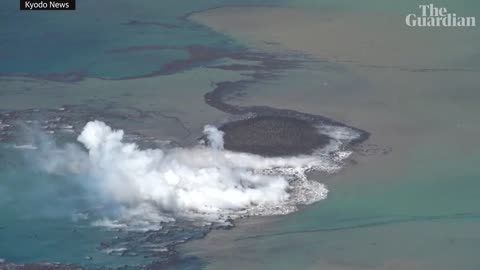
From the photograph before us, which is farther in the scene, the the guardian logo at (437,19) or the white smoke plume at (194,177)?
the the guardian logo at (437,19)

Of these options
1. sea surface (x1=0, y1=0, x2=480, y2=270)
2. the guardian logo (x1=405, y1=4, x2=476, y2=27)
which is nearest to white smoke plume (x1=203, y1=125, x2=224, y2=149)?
sea surface (x1=0, y1=0, x2=480, y2=270)

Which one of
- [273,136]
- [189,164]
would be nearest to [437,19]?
[273,136]

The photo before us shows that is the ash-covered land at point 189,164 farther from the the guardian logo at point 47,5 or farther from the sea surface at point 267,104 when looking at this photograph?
the the guardian logo at point 47,5

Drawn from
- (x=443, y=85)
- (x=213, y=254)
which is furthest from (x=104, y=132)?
(x=443, y=85)

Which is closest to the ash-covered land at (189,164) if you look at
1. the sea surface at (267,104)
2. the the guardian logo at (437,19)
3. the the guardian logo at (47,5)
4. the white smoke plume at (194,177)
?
the white smoke plume at (194,177)

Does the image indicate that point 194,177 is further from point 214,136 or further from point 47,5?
point 47,5

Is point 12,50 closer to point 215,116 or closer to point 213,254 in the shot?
point 215,116
